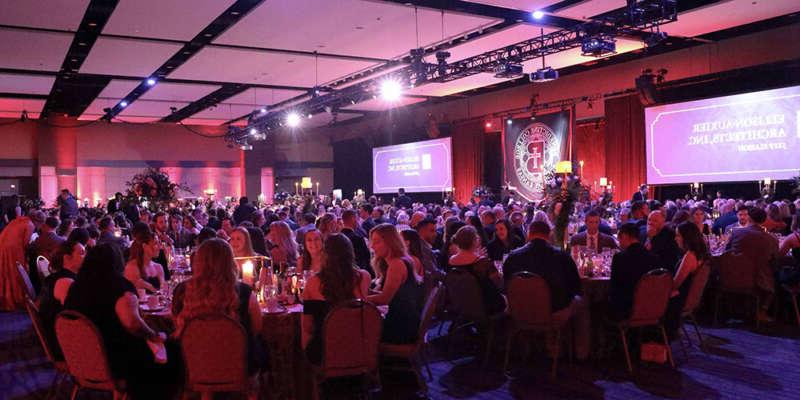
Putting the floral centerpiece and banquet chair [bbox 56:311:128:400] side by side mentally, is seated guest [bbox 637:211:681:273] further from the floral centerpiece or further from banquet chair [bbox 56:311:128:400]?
the floral centerpiece

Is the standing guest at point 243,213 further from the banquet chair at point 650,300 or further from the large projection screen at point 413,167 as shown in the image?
the banquet chair at point 650,300

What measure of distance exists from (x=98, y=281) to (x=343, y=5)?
5.82 metres

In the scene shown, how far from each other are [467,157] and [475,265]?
492 inches

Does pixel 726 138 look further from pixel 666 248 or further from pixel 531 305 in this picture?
pixel 531 305

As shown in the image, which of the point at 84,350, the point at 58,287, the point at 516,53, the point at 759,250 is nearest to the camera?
the point at 84,350

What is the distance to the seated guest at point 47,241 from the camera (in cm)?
819

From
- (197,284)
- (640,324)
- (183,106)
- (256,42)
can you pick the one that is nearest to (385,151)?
(183,106)

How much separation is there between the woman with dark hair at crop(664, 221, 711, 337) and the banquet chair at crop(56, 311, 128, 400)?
13.9 feet

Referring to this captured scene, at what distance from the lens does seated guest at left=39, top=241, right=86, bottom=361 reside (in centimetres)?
437

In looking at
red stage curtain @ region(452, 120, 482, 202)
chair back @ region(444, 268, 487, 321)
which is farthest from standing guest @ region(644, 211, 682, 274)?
red stage curtain @ region(452, 120, 482, 202)

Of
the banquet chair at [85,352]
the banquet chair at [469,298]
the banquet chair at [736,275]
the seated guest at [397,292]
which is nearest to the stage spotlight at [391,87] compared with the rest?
the banquet chair at [736,275]

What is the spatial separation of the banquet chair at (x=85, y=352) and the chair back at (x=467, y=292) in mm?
2677

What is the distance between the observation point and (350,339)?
386 cm

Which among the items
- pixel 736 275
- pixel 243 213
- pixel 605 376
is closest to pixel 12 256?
pixel 243 213
